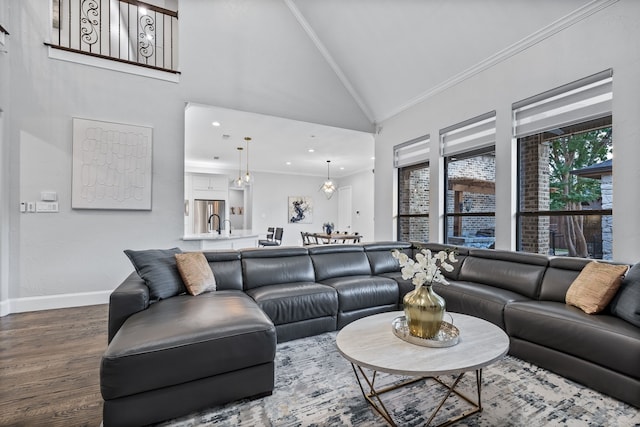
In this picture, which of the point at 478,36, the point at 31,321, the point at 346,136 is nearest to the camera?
the point at 31,321

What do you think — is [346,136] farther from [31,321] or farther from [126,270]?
[31,321]

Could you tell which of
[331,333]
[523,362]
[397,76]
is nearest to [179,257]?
[331,333]

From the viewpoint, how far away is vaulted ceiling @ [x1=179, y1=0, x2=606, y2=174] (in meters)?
3.47

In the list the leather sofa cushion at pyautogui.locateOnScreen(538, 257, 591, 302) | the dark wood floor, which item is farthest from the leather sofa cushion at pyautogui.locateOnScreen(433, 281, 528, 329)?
the dark wood floor

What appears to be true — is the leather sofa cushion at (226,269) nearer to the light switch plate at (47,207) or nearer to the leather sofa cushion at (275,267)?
the leather sofa cushion at (275,267)

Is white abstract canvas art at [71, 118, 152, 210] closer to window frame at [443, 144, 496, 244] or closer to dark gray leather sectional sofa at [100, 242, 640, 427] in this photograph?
dark gray leather sectional sofa at [100, 242, 640, 427]

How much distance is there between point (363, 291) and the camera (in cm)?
304

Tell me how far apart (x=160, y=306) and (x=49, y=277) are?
2.59 meters

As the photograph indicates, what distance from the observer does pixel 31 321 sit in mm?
3201

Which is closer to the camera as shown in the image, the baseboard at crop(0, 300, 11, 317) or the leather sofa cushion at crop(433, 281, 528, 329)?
the leather sofa cushion at crop(433, 281, 528, 329)

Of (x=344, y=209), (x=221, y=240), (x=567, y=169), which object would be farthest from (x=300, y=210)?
(x=567, y=169)

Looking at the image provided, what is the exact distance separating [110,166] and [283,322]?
308 cm

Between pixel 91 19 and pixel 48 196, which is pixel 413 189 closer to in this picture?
pixel 48 196

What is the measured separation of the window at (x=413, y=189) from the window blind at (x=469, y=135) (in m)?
0.37
